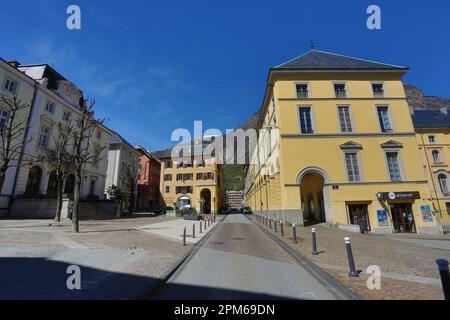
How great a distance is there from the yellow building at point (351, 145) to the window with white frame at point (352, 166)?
0.09 meters

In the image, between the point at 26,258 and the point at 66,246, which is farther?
the point at 66,246

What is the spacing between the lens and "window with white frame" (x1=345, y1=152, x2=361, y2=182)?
22.0 meters

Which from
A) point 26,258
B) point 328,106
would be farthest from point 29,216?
point 328,106

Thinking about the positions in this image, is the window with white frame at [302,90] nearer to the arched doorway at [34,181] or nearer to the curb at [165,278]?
the curb at [165,278]

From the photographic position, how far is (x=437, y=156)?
125ft

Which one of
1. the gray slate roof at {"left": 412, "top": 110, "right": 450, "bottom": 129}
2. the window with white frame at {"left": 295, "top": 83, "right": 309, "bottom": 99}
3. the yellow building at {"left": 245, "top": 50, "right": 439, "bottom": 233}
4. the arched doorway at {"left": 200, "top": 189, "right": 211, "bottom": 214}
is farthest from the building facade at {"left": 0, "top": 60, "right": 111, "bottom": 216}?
the gray slate roof at {"left": 412, "top": 110, "right": 450, "bottom": 129}

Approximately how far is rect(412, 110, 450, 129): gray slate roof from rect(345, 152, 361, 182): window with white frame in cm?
2660

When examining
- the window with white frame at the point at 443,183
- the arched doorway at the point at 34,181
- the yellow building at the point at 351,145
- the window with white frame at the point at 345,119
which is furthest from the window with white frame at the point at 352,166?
the arched doorway at the point at 34,181

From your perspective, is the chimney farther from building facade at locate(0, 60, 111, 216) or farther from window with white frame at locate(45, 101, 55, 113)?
window with white frame at locate(45, 101, 55, 113)

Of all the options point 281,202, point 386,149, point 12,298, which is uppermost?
point 386,149

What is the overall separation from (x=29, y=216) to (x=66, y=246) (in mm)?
19865

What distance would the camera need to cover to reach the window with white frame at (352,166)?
22.0 meters
